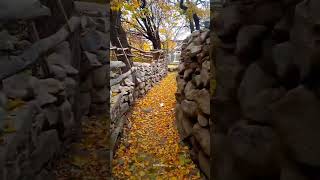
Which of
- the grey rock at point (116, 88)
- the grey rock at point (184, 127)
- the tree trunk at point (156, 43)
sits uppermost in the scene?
the tree trunk at point (156, 43)

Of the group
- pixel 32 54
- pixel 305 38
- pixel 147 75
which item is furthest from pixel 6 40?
pixel 147 75

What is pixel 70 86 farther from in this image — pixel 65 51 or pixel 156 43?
pixel 156 43

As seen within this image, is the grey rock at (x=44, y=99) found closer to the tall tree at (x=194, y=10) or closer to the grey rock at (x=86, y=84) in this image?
the grey rock at (x=86, y=84)

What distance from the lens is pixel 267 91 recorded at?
44.4 inches

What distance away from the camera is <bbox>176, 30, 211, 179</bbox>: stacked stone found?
2447 millimetres

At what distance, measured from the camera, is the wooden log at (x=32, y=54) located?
53.8 inches

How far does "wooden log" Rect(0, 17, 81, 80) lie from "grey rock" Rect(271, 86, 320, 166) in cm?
123

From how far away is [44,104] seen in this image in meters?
1.69

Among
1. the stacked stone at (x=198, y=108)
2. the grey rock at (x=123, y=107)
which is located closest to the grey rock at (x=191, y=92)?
the stacked stone at (x=198, y=108)

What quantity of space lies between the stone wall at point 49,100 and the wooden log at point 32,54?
43mm

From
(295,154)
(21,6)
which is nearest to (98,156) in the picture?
(21,6)

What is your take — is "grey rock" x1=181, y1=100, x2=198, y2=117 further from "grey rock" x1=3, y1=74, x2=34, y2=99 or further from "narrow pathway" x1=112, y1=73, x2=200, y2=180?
"grey rock" x1=3, y1=74, x2=34, y2=99

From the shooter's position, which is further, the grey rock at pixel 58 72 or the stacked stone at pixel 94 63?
the stacked stone at pixel 94 63

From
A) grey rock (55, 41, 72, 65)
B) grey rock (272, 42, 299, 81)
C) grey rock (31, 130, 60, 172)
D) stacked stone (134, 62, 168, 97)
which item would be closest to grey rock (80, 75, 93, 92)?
grey rock (55, 41, 72, 65)
